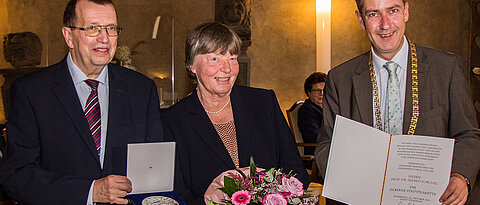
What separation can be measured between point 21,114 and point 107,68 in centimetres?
42

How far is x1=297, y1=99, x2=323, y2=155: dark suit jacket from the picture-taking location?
219 inches

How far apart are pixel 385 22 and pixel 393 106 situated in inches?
14.6

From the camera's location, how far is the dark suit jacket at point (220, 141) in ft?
7.41

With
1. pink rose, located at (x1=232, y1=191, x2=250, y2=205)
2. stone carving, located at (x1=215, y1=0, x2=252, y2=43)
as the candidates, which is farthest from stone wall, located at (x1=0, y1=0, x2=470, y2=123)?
pink rose, located at (x1=232, y1=191, x2=250, y2=205)

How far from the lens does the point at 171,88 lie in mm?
7344

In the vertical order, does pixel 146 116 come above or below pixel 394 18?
below

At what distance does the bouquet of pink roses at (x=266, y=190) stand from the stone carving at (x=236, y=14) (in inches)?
208

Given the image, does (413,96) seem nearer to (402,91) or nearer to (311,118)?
(402,91)

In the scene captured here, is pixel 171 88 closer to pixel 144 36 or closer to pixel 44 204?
pixel 144 36

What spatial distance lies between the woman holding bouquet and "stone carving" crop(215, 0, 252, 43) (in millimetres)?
4513

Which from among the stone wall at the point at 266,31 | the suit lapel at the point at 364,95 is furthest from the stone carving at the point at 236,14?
the suit lapel at the point at 364,95

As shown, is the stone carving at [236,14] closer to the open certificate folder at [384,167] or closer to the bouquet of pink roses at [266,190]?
the open certificate folder at [384,167]

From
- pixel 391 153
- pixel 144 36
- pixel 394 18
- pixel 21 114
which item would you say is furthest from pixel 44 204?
pixel 144 36

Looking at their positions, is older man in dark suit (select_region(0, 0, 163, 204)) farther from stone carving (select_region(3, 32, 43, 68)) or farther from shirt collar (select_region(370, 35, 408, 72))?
stone carving (select_region(3, 32, 43, 68))
